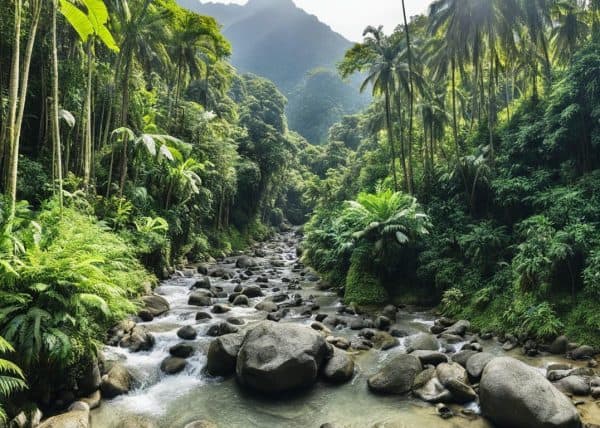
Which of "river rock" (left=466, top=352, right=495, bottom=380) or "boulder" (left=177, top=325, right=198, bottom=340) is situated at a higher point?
"river rock" (left=466, top=352, right=495, bottom=380)

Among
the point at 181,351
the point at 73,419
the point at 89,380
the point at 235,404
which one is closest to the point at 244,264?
the point at 181,351

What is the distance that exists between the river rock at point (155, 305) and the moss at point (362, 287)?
6568mm

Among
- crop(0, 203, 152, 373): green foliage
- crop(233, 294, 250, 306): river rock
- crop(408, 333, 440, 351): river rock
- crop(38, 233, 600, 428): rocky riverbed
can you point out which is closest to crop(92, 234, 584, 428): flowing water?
crop(38, 233, 600, 428): rocky riverbed

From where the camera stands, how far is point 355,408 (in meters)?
7.30

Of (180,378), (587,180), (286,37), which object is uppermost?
(286,37)

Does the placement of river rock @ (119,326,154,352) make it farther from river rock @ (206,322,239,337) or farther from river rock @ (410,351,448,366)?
river rock @ (410,351,448,366)

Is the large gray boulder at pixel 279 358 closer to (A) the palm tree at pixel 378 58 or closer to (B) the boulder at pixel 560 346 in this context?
(B) the boulder at pixel 560 346

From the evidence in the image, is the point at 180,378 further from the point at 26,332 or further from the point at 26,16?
the point at 26,16

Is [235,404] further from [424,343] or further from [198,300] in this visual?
[198,300]

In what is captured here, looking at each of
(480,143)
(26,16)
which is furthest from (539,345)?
(26,16)

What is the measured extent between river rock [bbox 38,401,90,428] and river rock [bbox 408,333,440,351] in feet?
23.4

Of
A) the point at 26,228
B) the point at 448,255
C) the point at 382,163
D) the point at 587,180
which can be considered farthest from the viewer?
the point at 382,163

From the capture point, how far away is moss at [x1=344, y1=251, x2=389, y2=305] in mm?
14430

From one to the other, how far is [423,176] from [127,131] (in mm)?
14382
